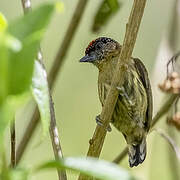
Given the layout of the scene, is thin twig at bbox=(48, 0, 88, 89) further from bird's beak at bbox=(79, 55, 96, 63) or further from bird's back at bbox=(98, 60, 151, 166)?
bird's beak at bbox=(79, 55, 96, 63)

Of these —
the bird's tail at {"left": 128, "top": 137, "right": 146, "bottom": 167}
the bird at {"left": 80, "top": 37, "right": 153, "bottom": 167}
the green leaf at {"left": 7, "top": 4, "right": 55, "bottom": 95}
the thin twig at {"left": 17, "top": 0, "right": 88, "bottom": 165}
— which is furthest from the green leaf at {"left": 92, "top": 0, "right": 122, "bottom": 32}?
the green leaf at {"left": 7, "top": 4, "right": 55, "bottom": 95}

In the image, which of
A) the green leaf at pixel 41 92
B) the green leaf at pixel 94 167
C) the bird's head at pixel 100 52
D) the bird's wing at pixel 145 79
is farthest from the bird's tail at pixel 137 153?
the green leaf at pixel 94 167

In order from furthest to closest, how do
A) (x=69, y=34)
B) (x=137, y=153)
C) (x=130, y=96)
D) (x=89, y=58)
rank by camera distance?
(x=89, y=58) → (x=137, y=153) → (x=130, y=96) → (x=69, y=34)

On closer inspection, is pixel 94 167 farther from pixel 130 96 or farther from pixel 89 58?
pixel 89 58

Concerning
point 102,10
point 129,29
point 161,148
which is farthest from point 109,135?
point 129,29

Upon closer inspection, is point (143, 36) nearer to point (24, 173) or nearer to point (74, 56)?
point (74, 56)

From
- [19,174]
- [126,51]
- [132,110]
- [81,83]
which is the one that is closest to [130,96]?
[132,110]
